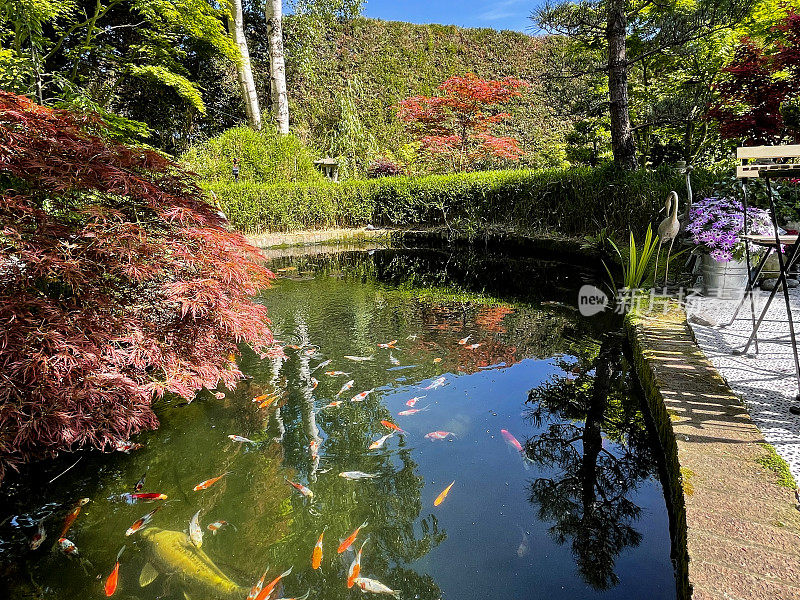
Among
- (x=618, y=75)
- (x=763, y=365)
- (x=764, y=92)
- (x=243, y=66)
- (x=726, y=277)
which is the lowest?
(x=763, y=365)

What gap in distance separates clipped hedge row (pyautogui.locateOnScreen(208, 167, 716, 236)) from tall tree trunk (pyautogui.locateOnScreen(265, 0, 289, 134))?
8.45ft

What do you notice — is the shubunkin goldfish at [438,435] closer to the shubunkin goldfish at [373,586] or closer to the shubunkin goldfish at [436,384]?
the shubunkin goldfish at [436,384]

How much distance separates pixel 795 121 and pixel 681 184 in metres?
1.41

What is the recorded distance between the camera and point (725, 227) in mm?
3738

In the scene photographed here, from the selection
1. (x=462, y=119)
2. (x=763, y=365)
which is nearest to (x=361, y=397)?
(x=763, y=365)

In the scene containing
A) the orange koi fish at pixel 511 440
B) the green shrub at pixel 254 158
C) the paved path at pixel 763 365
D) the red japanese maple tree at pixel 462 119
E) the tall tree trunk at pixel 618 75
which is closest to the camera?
the paved path at pixel 763 365

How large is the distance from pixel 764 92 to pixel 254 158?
809cm

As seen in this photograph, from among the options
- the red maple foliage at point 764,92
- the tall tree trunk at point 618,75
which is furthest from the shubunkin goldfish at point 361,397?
the tall tree trunk at point 618,75

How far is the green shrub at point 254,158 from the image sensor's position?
8.80 meters

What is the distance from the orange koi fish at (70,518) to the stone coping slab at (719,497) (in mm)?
1955

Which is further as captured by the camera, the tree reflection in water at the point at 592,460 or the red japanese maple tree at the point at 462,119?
the red japanese maple tree at the point at 462,119

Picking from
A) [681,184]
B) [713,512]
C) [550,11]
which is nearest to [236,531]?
[713,512]

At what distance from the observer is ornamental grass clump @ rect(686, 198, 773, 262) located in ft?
11.5

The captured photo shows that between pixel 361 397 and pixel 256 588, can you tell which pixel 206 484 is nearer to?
pixel 256 588
